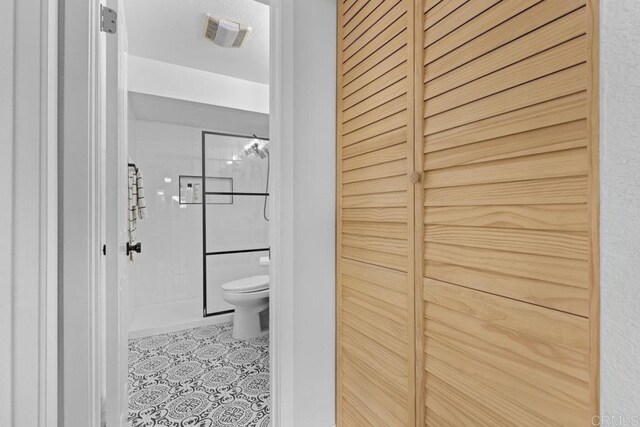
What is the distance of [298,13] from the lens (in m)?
1.46

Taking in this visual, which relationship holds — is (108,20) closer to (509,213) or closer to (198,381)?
(509,213)

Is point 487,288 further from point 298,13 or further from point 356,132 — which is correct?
point 298,13

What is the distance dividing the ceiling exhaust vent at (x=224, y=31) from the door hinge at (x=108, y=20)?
101 centimetres

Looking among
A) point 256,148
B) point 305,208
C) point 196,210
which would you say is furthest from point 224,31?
Answer: point 196,210

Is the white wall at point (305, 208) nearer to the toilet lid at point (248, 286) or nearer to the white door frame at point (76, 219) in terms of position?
the white door frame at point (76, 219)

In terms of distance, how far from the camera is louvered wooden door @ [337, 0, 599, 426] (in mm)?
718

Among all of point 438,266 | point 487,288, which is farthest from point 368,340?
point 487,288

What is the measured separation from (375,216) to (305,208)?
32 centimetres
